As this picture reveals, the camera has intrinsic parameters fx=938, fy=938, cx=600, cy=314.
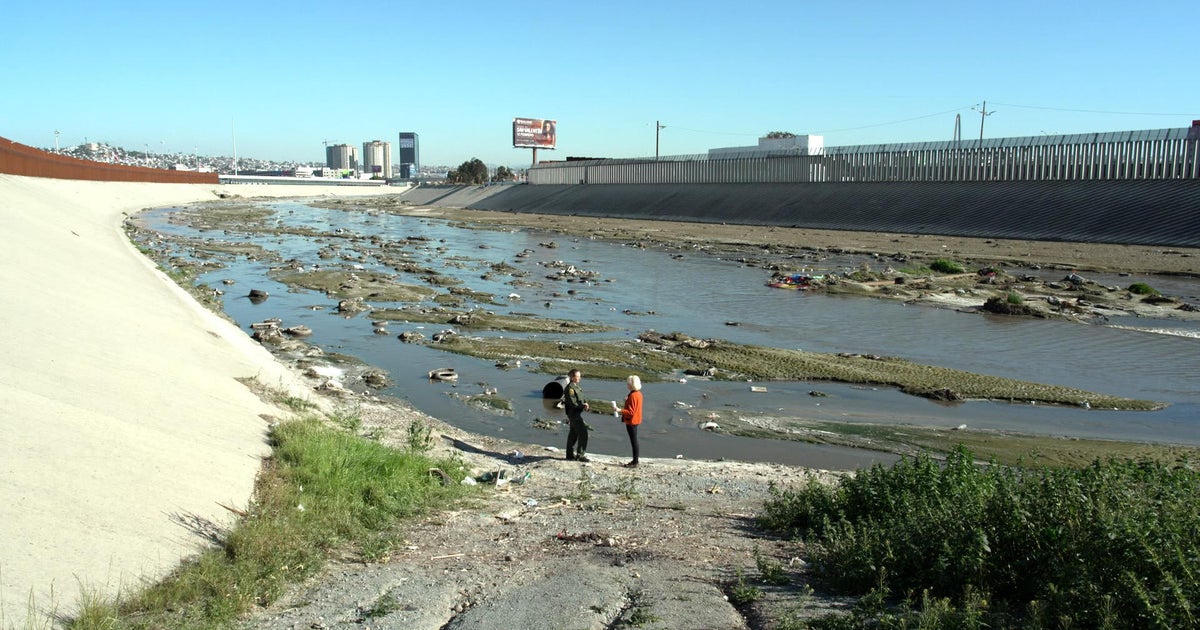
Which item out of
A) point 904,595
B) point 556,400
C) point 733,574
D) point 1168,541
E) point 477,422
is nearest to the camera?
point 1168,541

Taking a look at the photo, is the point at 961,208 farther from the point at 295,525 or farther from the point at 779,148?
the point at 295,525

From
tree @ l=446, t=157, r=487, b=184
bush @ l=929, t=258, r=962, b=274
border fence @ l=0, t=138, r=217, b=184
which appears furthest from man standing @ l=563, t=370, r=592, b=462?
tree @ l=446, t=157, r=487, b=184

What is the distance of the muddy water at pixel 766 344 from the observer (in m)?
16.4

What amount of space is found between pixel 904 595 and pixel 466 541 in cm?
421

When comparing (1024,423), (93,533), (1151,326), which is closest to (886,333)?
(1151,326)

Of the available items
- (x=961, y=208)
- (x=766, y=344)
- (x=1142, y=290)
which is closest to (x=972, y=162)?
(x=961, y=208)

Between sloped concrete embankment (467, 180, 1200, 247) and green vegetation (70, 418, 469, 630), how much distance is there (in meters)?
50.7

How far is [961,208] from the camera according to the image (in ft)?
217

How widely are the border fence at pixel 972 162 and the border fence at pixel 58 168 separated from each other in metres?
63.3

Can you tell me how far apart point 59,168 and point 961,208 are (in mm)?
72489

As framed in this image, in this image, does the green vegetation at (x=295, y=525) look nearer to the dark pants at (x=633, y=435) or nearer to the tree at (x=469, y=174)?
the dark pants at (x=633, y=435)

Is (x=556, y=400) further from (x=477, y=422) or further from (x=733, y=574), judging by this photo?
(x=733, y=574)

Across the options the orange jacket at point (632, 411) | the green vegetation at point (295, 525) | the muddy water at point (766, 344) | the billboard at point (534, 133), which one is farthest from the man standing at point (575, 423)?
the billboard at point (534, 133)

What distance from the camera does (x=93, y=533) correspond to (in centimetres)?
733
